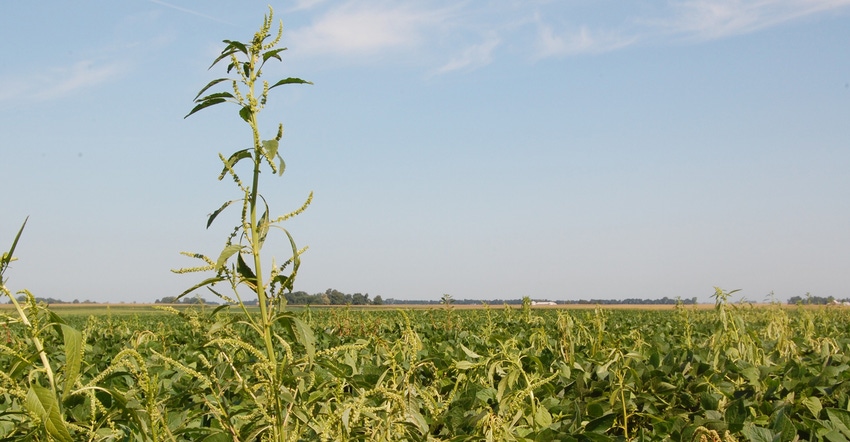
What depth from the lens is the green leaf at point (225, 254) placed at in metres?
1.69

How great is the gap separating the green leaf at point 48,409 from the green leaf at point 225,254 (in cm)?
45

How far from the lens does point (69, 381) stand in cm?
138

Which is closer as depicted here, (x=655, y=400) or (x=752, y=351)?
(x=655, y=400)

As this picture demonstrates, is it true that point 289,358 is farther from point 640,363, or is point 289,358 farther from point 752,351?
point 752,351

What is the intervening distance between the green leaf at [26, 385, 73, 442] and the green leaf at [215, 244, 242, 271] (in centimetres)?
45

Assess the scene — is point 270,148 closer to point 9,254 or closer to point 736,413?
point 9,254

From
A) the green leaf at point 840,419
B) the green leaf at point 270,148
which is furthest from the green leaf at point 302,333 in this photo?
the green leaf at point 840,419

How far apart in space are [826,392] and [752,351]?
76 centimetres

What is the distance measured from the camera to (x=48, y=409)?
4.75 feet

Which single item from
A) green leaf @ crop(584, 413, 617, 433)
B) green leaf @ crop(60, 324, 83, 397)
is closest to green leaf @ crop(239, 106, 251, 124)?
green leaf @ crop(60, 324, 83, 397)

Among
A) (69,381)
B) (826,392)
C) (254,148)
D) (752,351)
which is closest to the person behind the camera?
(69,381)

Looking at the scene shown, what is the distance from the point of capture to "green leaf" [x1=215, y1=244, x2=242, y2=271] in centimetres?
169

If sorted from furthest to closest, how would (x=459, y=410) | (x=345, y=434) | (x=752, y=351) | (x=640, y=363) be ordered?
(x=752, y=351), (x=640, y=363), (x=459, y=410), (x=345, y=434)

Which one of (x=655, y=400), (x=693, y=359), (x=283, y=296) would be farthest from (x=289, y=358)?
(x=693, y=359)
